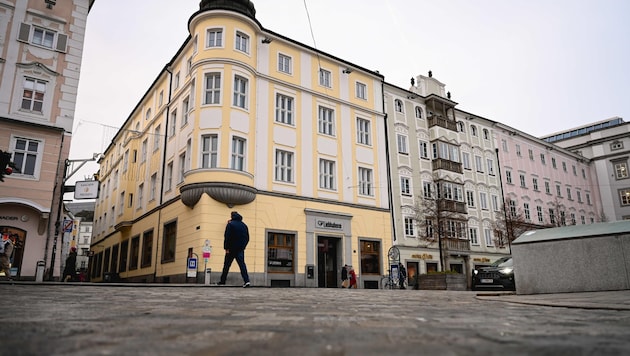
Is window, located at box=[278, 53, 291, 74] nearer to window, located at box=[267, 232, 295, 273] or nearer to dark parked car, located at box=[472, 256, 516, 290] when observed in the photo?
window, located at box=[267, 232, 295, 273]

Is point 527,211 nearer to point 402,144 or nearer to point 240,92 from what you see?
point 402,144

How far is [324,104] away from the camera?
1067 inches

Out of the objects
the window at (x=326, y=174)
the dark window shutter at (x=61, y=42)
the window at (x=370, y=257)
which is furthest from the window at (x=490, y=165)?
the dark window shutter at (x=61, y=42)

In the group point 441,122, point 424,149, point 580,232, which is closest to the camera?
point 580,232

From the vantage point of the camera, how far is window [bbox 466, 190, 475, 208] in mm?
35938

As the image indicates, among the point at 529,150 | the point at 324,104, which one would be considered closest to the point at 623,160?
the point at 529,150

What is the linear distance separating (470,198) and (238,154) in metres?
22.5

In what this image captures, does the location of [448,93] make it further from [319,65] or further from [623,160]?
[623,160]

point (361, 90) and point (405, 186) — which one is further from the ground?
point (361, 90)

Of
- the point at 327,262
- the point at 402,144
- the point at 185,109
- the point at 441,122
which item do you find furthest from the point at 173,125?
the point at 441,122

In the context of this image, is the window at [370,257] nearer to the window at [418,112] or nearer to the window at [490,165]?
the window at [418,112]

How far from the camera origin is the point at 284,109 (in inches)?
997

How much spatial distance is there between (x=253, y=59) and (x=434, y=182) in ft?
57.8

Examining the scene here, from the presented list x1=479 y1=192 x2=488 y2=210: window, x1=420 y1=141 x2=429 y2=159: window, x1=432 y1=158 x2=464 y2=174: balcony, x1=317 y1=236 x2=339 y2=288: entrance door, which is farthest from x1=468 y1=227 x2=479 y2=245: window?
x1=317 y1=236 x2=339 y2=288: entrance door
